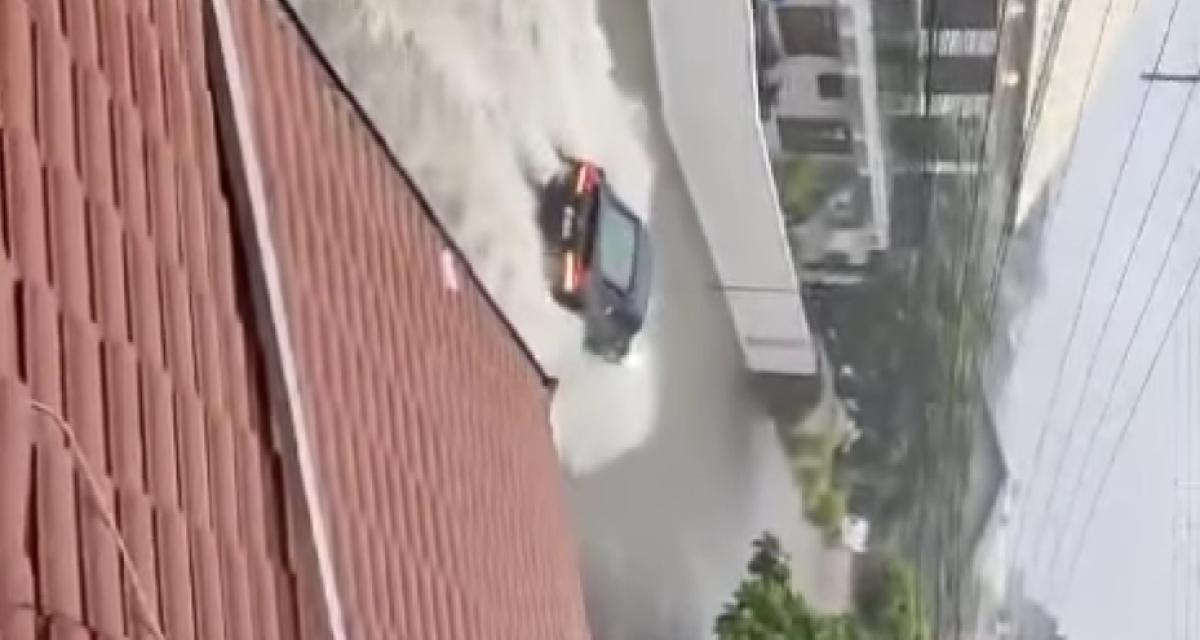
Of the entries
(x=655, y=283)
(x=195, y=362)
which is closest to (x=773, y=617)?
(x=655, y=283)

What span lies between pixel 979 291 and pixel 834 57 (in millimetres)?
375

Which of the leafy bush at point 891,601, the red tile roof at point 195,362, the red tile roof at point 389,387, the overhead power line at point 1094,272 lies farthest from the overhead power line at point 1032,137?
the red tile roof at point 195,362

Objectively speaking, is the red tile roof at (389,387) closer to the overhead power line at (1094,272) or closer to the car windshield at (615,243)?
the car windshield at (615,243)

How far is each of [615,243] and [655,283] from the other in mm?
182

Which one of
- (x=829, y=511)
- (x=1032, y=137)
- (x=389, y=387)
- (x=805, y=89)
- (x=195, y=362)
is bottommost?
(x=195, y=362)

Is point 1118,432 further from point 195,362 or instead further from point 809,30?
point 195,362

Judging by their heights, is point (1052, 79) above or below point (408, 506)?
above

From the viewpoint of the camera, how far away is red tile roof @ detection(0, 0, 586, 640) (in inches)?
29.7

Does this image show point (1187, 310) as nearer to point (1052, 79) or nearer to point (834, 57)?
point (1052, 79)

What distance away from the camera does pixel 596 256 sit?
2709 mm

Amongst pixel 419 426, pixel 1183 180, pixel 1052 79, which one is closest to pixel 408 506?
pixel 419 426

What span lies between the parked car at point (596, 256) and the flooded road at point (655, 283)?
0.03 metres

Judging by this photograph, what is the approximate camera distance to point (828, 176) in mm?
2682

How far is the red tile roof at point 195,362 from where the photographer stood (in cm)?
75
